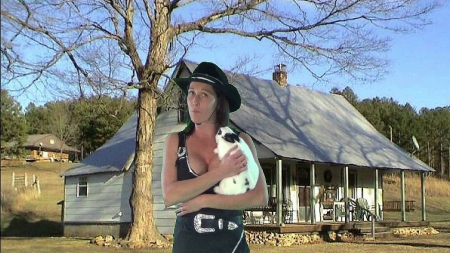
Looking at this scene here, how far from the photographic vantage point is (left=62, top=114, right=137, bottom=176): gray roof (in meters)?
21.6

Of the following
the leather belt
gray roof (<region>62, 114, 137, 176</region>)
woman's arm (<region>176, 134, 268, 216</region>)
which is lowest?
the leather belt

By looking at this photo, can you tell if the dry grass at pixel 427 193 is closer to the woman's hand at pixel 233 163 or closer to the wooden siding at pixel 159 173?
the wooden siding at pixel 159 173

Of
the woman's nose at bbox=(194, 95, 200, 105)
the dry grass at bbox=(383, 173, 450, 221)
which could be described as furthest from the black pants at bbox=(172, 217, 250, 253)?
the dry grass at bbox=(383, 173, 450, 221)

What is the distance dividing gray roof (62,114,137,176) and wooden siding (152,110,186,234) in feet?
5.07

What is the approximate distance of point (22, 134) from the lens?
157 inches

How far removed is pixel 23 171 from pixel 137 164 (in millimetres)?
11864

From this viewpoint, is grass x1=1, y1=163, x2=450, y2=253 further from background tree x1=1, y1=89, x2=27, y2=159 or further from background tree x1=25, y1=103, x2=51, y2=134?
background tree x1=25, y1=103, x2=51, y2=134

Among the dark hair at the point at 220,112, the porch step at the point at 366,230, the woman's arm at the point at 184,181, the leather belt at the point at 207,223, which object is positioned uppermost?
the dark hair at the point at 220,112

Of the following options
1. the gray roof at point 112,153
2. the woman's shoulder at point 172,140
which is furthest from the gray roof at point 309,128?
the woman's shoulder at point 172,140

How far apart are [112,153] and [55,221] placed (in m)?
7.22

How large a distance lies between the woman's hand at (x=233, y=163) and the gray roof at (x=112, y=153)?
16916 millimetres

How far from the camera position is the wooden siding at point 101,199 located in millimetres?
20984

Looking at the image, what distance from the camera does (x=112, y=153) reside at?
22281 mm

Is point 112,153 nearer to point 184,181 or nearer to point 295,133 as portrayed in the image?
point 295,133
